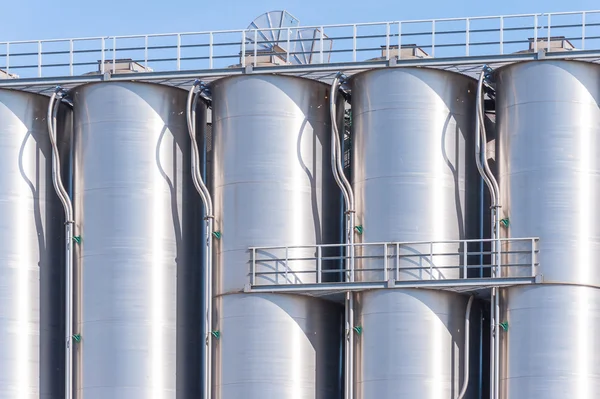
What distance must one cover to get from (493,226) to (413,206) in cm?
329

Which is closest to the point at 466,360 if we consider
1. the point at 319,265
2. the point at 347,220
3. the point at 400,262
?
the point at 400,262

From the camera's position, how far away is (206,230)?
7325 centimetres

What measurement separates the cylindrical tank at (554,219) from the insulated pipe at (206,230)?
12.1 meters

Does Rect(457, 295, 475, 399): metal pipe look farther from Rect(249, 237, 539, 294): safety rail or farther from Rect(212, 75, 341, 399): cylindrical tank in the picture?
Rect(212, 75, 341, 399): cylindrical tank

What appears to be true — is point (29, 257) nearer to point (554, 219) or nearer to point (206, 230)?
point (206, 230)

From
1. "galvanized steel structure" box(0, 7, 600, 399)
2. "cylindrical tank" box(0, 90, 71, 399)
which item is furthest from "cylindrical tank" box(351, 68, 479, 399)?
"cylindrical tank" box(0, 90, 71, 399)

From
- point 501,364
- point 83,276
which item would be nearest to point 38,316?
point 83,276

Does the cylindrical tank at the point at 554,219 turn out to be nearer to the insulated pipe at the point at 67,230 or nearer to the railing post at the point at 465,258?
the railing post at the point at 465,258

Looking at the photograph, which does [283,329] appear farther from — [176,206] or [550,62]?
[550,62]

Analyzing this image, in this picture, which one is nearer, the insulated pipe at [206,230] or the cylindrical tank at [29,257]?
the insulated pipe at [206,230]

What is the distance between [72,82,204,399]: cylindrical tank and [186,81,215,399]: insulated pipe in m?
1.07

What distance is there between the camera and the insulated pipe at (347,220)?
70.8 m

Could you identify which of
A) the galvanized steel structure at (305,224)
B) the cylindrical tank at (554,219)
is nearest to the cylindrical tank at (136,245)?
the galvanized steel structure at (305,224)

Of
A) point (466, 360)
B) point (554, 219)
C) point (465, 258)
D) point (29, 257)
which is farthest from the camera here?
point (29, 257)
